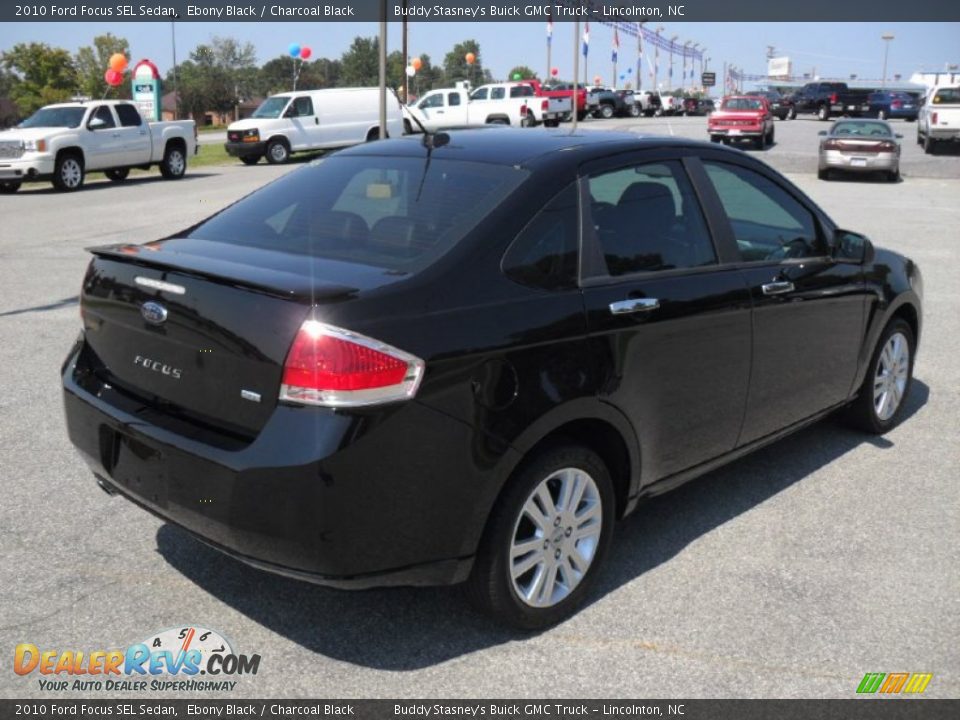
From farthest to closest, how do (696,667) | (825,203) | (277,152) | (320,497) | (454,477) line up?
(277,152)
(825,203)
(696,667)
(454,477)
(320,497)

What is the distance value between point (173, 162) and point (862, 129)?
693 inches

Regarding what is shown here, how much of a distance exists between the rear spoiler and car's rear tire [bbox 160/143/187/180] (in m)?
23.1

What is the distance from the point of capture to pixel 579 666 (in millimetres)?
3395

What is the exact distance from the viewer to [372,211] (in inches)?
154

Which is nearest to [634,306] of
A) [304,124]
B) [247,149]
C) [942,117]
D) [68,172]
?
[68,172]

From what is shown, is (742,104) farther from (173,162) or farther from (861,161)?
(173,162)

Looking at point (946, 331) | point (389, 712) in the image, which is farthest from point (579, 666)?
point (946, 331)

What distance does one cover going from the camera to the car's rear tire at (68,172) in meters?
22.3

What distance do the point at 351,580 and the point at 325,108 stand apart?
1170 inches

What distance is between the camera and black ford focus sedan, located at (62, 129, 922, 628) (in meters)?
3.05

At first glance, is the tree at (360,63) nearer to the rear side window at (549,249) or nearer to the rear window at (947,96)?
the rear window at (947,96)

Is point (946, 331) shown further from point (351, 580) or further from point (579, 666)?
point (351, 580)

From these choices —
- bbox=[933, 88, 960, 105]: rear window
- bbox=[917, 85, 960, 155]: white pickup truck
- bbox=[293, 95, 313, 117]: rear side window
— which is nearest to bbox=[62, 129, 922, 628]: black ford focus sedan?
bbox=[293, 95, 313, 117]: rear side window

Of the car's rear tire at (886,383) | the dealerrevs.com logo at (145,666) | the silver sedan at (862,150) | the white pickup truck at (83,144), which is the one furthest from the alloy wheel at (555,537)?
the silver sedan at (862,150)
